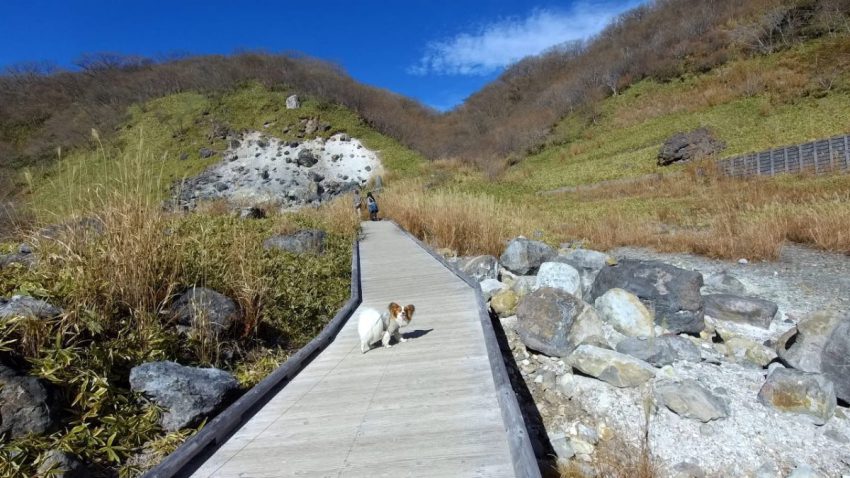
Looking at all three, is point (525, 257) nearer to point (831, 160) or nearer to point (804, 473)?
point (804, 473)

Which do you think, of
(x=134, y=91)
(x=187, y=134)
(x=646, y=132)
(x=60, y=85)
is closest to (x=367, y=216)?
(x=646, y=132)

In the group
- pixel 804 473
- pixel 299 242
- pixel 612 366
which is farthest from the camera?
pixel 299 242

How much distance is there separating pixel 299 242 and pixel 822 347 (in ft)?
24.9

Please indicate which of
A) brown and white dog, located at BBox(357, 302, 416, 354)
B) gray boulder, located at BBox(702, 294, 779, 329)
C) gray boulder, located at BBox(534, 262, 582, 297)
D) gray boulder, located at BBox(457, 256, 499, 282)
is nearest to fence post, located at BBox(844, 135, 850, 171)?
gray boulder, located at BBox(702, 294, 779, 329)

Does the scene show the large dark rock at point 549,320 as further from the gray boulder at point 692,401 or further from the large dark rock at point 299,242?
the large dark rock at point 299,242

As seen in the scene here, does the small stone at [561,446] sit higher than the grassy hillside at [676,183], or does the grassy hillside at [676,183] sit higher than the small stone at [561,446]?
the grassy hillside at [676,183]

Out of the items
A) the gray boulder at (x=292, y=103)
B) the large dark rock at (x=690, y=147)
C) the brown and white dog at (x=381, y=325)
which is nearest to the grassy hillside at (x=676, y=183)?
the large dark rock at (x=690, y=147)

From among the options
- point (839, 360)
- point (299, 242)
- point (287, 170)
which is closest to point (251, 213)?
point (299, 242)

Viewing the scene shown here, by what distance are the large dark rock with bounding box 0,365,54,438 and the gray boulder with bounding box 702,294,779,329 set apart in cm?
654

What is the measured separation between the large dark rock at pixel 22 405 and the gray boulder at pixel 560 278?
17.0ft

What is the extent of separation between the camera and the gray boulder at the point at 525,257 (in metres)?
7.57

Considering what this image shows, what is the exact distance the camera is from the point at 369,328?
3711 mm

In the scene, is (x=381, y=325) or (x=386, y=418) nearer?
(x=386, y=418)

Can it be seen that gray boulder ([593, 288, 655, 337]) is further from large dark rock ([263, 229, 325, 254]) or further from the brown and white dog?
large dark rock ([263, 229, 325, 254])
